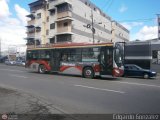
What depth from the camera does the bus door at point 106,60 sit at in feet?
61.4

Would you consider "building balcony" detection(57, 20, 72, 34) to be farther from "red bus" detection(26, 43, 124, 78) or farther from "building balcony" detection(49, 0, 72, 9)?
"red bus" detection(26, 43, 124, 78)

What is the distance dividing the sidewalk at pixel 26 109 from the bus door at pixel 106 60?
1005 centimetres

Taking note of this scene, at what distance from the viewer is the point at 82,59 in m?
20.4

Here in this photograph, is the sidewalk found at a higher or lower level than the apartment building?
lower

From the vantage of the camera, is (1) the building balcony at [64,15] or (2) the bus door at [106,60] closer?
(2) the bus door at [106,60]

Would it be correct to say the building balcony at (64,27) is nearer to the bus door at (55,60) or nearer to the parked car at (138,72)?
the parked car at (138,72)

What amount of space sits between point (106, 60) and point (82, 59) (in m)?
2.44

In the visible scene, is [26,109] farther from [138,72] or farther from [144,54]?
[144,54]

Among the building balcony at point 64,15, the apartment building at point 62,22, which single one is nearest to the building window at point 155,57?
the apartment building at point 62,22

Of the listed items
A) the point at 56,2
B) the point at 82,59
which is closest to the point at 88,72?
the point at 82,59

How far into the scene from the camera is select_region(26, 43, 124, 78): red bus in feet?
61.7

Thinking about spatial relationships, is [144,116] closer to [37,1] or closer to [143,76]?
[143,76]

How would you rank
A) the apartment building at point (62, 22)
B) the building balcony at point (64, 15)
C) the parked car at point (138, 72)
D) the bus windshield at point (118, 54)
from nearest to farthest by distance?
the bus windshield at point (118, 54)
the parked car at point (138, 72)
the building balcony at point (64, 15)
the apartment building at point (62, 22)

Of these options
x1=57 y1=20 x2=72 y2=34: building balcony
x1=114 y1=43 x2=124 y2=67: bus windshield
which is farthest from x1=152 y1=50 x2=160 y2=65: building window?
x1=57 y1=20 x2=72 y2=34: building balcony
